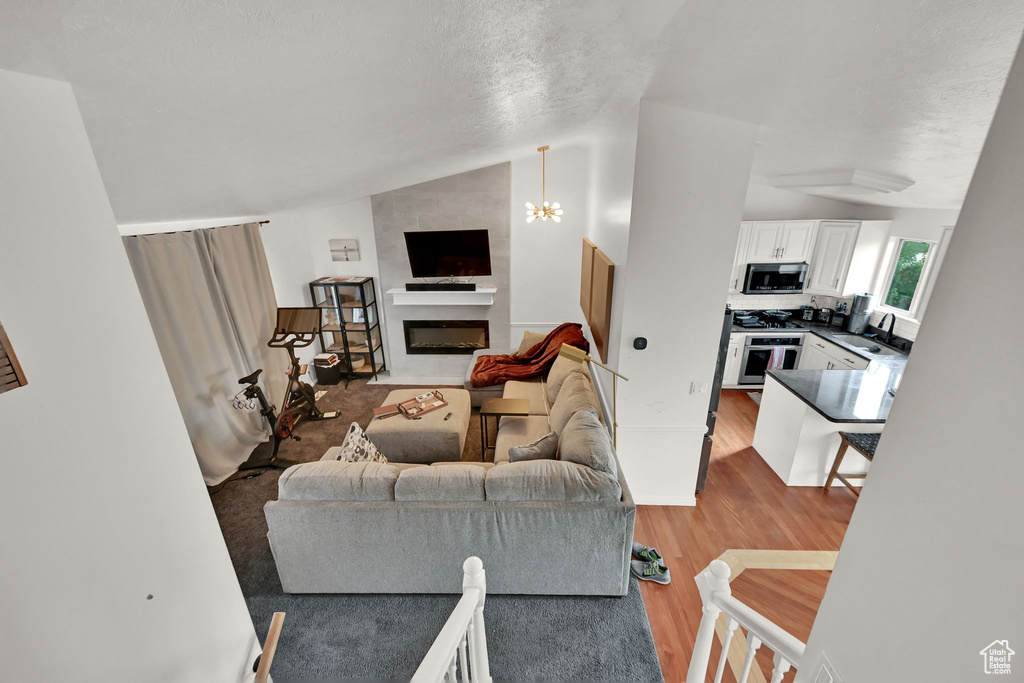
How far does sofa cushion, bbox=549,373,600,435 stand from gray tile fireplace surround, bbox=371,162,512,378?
2.01 meters

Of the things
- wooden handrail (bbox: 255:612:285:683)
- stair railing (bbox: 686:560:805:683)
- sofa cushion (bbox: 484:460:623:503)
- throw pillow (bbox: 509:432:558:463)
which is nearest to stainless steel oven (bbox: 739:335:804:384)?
throw pillow (bbox: 509:432:558:463)

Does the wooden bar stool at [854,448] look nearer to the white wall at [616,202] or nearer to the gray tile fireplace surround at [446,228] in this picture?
the white wall at [616,202]

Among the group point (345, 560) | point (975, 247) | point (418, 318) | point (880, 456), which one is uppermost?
point (975, 247)

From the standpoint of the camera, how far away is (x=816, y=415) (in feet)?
10.6

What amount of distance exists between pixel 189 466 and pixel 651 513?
2919mm

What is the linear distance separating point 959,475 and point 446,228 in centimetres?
479

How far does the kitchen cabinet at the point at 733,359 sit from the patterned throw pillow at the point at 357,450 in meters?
4.29

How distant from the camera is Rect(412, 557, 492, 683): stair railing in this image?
1.06 m

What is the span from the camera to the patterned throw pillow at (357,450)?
2605 mm

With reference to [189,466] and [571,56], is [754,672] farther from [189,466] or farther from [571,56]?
[571,56]

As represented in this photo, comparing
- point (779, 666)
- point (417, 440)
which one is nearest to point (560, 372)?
point (417, 440)

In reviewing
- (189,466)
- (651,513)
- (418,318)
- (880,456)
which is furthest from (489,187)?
(880,456)

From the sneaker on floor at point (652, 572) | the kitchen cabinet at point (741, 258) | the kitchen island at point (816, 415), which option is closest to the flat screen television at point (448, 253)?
the kitchen cabinet at point (741, 258)

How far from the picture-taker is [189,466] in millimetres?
1326
